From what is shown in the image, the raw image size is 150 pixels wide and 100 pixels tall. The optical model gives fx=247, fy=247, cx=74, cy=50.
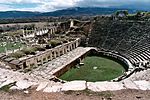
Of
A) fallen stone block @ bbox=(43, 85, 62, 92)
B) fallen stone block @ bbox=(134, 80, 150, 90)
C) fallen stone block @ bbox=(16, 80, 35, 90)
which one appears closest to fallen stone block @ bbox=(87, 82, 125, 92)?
fallen stone block @ bbox=(134, 80, 150, 90)

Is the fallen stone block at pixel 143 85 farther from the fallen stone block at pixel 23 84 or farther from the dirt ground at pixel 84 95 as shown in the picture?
the fallen stone block at pixel 23 84

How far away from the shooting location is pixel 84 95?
263 inches

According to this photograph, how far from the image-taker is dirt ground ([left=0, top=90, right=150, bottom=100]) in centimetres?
649

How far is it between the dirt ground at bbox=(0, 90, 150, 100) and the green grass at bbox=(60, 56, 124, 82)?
15.4 meters

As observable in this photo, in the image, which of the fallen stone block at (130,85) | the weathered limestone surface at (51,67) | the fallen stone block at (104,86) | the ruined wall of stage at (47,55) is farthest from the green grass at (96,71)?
the fallen stone block at (104,86)

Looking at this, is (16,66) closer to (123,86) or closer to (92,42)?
(92,42)

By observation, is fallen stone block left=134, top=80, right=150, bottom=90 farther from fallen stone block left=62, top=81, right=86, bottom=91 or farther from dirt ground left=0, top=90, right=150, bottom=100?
fallen stone block left=62, top=81, right=86, bottom=91

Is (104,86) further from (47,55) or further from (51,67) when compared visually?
(47,55)

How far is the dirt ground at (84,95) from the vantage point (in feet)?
21.3

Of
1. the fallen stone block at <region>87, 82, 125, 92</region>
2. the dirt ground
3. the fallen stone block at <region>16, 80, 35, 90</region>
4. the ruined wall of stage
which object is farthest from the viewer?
the ruined wall of stage

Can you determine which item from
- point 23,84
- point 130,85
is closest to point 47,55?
point 23,84

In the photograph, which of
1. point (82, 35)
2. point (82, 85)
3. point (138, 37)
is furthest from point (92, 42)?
point (82, 85)

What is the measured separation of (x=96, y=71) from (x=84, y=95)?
1887 centimetres

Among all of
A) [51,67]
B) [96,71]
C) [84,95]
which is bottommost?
[96,71]
